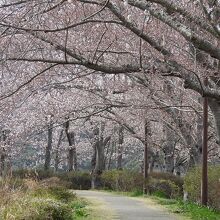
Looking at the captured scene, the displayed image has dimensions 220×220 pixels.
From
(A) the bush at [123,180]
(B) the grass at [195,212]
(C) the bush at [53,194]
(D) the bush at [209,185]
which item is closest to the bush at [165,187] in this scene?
(A) the bush at [123,180]

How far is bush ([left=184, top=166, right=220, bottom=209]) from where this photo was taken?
653 inches

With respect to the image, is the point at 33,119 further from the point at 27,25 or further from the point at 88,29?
the point at 27,25

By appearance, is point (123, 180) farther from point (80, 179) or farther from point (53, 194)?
point (53, 194)

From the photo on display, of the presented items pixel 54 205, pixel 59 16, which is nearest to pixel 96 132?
pixel 59 16

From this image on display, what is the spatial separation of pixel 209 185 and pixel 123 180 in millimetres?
12870

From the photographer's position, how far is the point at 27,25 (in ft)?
37.9

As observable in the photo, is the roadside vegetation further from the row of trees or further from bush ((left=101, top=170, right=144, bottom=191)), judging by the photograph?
the row of trees

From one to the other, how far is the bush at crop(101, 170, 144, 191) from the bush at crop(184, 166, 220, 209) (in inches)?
305

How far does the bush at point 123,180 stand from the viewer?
1097 inches

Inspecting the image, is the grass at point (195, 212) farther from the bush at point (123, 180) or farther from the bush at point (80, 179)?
the bush at point (80, 179)

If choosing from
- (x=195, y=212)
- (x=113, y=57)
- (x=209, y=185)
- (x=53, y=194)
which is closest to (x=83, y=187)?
(x=113, y=57)

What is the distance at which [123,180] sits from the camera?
29.8 metres

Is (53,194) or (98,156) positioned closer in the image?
(53,194)

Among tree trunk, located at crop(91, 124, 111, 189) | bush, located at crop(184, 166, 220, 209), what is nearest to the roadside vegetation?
bush, located at crop(184, 166, 220, 209)
